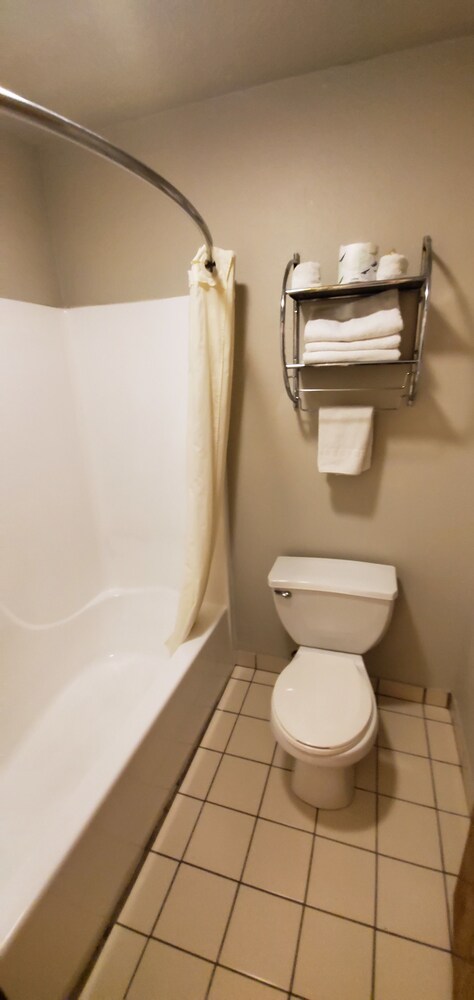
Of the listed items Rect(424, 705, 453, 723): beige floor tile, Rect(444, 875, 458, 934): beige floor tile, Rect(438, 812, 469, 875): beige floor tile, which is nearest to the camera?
Rect(444, 875, 458, 934): beige floor tile

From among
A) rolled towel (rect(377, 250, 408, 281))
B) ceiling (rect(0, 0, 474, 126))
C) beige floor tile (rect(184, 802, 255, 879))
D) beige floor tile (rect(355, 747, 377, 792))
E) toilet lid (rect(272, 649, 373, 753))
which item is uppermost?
ceiling (rect(0, 0, 474, 126))

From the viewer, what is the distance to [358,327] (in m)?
1.16

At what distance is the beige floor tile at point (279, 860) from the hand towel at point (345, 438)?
1193mm

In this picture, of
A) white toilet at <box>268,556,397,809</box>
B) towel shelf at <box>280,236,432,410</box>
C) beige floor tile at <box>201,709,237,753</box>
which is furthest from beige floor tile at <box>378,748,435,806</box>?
towel shelf at <box>280,236,432,410</box>

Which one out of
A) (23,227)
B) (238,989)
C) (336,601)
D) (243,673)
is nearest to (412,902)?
(238,989)

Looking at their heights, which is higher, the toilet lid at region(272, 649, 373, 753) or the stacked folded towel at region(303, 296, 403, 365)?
the stacked folded towel at region(303, 296, 403, 365)

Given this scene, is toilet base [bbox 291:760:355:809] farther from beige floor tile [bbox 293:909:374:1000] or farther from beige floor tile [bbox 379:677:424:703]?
beige floor tile [bbox 379:677:424:703]

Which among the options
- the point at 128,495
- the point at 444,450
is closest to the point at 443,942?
the point at 444,450

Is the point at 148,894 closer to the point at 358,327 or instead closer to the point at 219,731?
the point at 219,731

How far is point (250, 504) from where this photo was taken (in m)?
1.61

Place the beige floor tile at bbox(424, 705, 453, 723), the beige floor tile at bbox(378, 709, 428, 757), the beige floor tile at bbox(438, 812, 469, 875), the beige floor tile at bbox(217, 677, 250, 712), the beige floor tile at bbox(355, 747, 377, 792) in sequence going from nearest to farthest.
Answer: the beige floor tile at bbox(438, 812, 469, 875), the beige floor tile at bbox(355, 747, 377, 792), the beige floor tile at bbox(378, 709, 428, 757), the beige floor tile at bbox(424, 705, 453, 723), the beige floor tile at bbox(217, 677, 250, 712)

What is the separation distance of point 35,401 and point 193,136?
1.06 metres

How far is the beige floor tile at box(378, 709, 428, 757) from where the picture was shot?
4.87 feet

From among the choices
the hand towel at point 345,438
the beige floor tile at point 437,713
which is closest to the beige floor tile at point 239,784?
the beige floor tile at point 437,713
